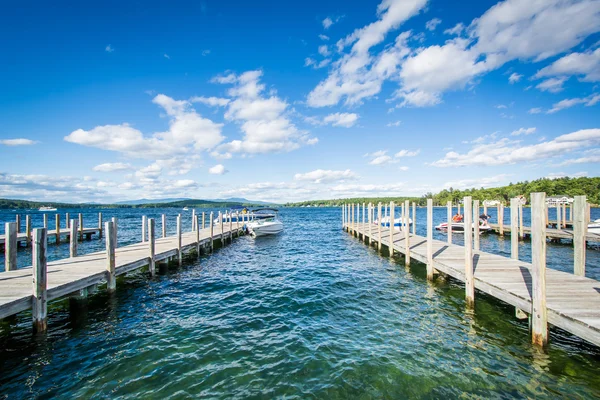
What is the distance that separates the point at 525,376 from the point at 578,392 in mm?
745

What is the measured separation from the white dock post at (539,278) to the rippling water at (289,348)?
0.47 meters

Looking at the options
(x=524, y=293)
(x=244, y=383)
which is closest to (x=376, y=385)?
(x=244, y=383)

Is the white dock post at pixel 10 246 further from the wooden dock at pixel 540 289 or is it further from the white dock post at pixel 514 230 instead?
the white dock post at pixel 514 230

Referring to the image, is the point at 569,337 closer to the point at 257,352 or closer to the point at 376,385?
the point at 376,385

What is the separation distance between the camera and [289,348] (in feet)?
22.4

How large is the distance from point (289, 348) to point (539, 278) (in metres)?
5.88

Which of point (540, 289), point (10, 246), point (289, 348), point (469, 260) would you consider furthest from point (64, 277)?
point (540, 289)

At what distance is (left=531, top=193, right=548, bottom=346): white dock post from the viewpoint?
618cm

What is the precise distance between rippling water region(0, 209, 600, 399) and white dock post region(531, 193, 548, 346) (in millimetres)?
466

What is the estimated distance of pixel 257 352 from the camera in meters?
6.65

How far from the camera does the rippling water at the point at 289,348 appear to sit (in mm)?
5387

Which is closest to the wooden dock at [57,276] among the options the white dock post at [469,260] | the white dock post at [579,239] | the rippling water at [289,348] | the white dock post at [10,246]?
the white dock post at [10,246]

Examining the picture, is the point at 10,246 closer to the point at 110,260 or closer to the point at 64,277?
the point at 64,277

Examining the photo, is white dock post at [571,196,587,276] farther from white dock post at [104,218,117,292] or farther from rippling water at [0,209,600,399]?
white dock post at [104,218,117,292]
